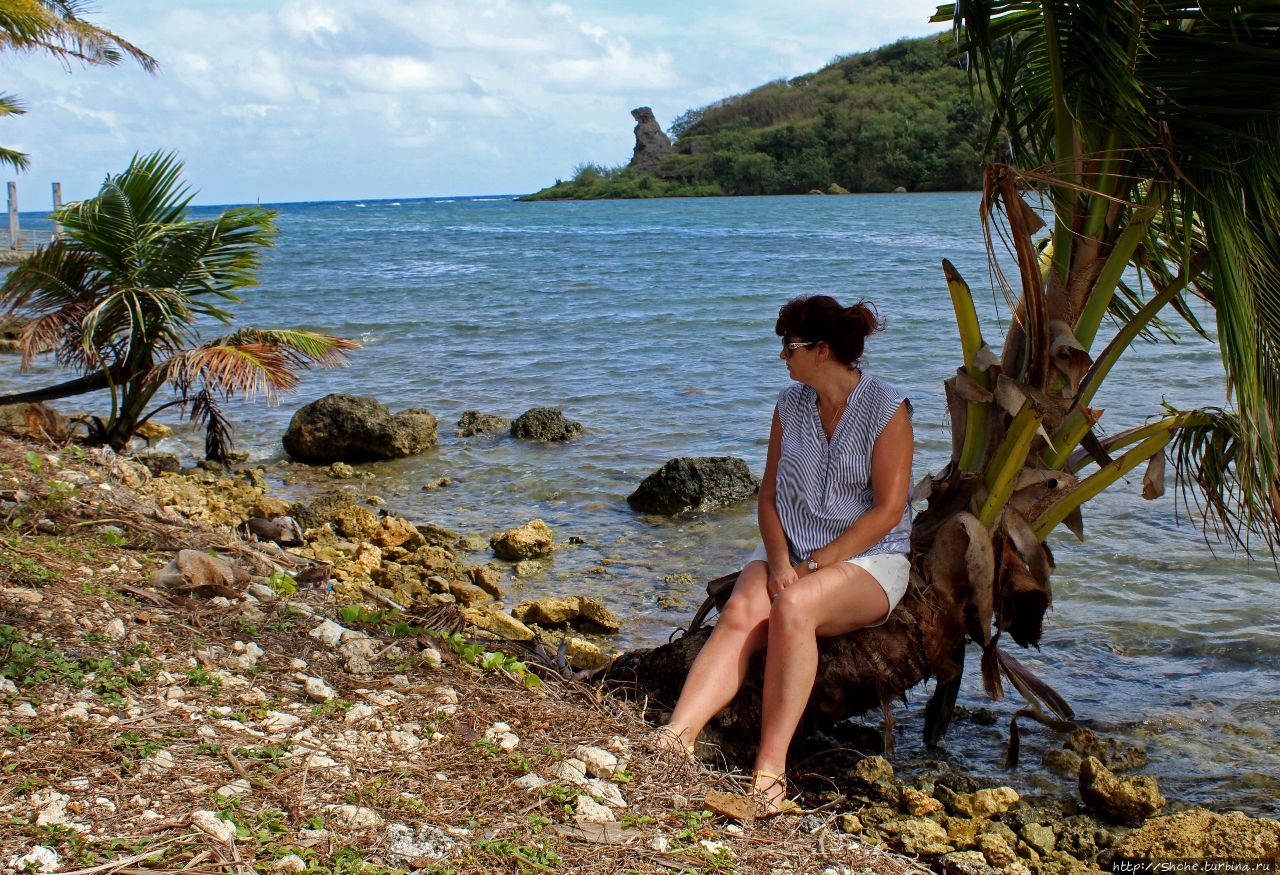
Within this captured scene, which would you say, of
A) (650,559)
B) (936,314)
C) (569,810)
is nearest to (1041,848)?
(569,810)

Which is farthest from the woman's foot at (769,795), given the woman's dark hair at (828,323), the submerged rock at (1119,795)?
the woman's dark hair at (828,323)

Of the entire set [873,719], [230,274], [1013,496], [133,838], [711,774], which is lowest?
[873,719]

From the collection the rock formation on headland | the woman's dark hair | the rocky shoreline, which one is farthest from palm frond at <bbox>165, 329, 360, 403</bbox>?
the rock formation on headland

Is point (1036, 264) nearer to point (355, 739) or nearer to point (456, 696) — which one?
point (456, 696)

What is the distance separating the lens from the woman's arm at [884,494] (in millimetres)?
4250

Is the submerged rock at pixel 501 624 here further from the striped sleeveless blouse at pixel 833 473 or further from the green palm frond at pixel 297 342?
the green palm frond at pixel 297 342

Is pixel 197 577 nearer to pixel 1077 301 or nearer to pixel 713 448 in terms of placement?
pixel 1077 301

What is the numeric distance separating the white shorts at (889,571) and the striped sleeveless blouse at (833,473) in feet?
0.12

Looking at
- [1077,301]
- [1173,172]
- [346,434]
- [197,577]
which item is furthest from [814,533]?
[346,434]

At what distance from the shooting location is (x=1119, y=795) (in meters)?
4.14

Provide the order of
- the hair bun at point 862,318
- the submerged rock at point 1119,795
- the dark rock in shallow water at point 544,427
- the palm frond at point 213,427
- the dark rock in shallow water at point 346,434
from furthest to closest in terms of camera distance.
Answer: the dark rock in shallow water at point 544,427, the dark rock in shallow water at point 346,434, the palm frond at point 213,427, the hair bun at point 862,318, the submerged rock at point 1119,795

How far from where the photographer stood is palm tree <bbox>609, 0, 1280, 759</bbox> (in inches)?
148

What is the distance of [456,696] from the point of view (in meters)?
3.98

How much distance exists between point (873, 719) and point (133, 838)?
3.28 m
